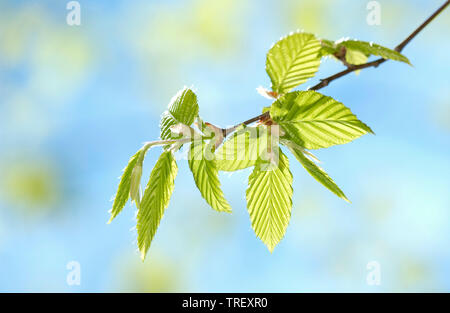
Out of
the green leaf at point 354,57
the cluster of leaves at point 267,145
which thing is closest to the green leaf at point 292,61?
the cluster of leaves at point 267,145

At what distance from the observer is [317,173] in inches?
13.7

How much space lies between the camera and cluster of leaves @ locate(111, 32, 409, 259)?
13.9 inches

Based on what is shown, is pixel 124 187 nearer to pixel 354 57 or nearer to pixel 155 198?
pixel 155 198

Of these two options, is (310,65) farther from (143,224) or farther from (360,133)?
(143,224)

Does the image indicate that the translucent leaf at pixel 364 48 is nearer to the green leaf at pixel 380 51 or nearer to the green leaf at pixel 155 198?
the green leaf at pixel 380 51

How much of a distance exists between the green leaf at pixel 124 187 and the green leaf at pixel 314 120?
5.0 inches

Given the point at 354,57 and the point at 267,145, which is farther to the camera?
the point at 354,57

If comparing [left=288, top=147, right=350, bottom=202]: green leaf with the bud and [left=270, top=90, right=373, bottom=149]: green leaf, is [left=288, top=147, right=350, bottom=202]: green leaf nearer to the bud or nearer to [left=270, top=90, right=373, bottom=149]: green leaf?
[left=270, top=90, right=373, bottom=149]: green leaf

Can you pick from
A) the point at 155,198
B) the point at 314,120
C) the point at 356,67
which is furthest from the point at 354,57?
the point at 155,198

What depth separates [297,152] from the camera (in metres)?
0.36

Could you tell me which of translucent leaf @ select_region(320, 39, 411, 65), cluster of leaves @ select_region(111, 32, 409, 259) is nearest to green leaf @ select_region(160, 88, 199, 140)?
cluster of leaves @ select_region(111, 32, 409, 259)

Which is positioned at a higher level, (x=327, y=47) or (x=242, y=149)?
(x=327, y=47)

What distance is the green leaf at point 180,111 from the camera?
15.3 inches

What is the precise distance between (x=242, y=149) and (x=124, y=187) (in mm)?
108
